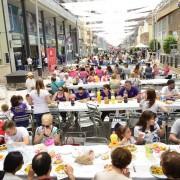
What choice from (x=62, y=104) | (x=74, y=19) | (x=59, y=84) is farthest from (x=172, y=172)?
(x=74, y=19)

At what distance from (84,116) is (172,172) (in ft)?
17.1

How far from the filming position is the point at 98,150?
4855mm

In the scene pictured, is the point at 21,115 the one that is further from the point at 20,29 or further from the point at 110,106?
the point at 20,29

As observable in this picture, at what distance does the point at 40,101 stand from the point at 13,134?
235cm

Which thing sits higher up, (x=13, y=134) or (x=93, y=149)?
(x=13, y=134)

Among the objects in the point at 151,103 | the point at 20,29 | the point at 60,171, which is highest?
the point at 20,29

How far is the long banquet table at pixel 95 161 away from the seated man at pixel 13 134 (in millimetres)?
471

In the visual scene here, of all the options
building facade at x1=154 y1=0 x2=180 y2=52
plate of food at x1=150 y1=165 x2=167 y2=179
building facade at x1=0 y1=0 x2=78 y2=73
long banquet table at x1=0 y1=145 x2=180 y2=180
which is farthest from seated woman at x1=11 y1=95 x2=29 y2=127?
building facade at x1=154 y1=0 x2=180 y2=52

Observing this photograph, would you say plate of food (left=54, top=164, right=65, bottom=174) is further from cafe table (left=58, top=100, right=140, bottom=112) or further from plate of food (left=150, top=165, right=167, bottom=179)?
cafe table (left=58, top=100, right=140, bottom=112)

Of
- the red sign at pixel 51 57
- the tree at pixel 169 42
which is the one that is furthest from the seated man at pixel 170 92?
the tree at pixel 169 42

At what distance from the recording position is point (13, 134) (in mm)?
5555

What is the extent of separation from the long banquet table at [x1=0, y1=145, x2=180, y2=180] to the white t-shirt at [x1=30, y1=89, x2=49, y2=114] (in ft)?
9.05

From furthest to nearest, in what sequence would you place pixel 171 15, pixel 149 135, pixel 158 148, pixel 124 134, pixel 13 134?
pixel 171 15 < pixel 13 134 < pixel 149 135 < pixel 124 134 < pixel 158 148

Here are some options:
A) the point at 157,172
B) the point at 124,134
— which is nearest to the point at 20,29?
the point at 124,134
